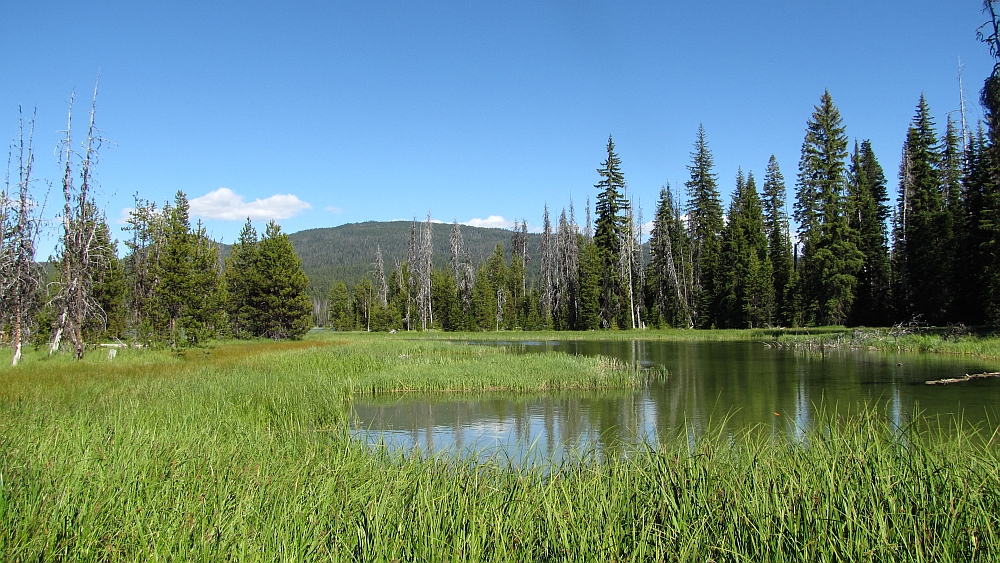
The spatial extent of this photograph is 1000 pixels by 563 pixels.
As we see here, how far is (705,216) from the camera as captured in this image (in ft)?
185

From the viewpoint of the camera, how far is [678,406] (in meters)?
14.7

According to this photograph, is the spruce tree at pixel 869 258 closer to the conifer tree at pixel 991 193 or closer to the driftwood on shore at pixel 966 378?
the conifer tree at pixel 991 193

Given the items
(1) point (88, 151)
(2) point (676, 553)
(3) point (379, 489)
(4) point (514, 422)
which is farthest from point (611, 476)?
(1) point (88, 151)

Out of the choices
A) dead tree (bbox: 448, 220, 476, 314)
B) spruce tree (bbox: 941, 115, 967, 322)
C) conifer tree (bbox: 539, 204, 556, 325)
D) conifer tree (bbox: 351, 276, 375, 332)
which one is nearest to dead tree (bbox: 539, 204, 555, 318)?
conifer tree (bbox: 539, 204, 556, 325)

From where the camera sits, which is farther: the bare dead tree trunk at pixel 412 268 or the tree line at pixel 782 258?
the bare dead tree trunk at pixel 412 268

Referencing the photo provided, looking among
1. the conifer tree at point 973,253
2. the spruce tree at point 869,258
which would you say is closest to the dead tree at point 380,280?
the spruce tree at point 869,258

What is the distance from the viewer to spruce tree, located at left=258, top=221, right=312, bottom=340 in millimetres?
42125

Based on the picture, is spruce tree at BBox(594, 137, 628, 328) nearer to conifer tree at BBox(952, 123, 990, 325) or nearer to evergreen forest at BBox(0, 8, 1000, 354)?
evergreen forest at BBox(0, 8, 1000, 354)

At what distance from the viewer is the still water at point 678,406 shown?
10.9 meters

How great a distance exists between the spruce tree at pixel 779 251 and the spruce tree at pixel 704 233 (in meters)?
4.29

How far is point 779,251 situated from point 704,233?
7290 mm

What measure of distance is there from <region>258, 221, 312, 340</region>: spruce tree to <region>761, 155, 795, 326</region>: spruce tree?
33.6 m

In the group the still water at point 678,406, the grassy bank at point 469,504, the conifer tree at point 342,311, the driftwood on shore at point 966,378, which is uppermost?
the conifer tree at point 342,311

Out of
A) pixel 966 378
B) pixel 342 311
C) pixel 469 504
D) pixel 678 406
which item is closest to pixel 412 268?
pixel 342 311
